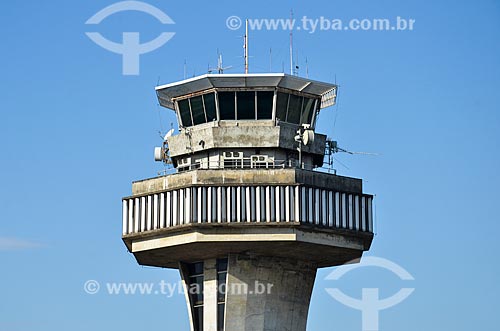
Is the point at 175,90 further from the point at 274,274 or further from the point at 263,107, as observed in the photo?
the point at 274,274

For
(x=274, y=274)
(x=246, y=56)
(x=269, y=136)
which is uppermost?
(x=246, y=56)

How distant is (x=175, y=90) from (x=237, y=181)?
26.1ft

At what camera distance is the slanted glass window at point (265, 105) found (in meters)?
83.2

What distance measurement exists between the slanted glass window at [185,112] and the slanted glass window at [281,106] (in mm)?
5208

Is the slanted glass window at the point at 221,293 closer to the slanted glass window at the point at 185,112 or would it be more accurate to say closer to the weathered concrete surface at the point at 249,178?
the weathered concrete surface at the point at 249,178

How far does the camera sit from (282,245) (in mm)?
79688

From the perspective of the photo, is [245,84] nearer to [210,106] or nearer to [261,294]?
[210,106]

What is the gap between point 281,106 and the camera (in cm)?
8356

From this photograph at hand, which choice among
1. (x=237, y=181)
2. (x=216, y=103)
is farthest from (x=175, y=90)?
(x=237, y=181)

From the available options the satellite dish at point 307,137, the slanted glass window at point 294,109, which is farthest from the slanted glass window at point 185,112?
the satellite dish at point 307,137

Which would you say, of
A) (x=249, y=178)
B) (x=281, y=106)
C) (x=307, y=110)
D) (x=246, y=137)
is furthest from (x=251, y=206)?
(x=307, y=110)

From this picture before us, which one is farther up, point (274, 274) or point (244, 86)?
point (244, 86)

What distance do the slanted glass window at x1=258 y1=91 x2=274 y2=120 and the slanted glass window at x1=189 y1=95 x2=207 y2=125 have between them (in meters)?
3.23

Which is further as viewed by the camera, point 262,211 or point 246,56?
→ point 246,56
